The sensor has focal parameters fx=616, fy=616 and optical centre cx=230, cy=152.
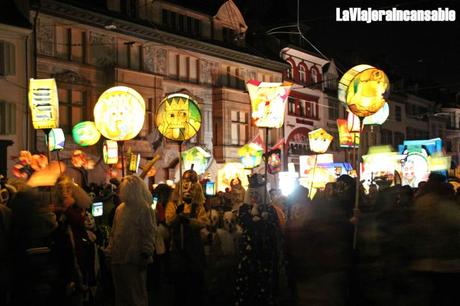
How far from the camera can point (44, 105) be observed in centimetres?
1560

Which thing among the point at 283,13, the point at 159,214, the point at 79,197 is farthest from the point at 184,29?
the point at 79,197

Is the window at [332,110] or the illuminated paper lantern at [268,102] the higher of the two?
the window at [332,110]

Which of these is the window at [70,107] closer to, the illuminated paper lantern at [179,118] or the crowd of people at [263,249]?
the illuminated paper lantern at [179,118]

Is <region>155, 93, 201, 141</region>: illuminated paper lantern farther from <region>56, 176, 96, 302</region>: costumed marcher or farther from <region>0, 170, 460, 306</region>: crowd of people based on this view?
<region>56, 176, 96, 302</region>: costumed marcher

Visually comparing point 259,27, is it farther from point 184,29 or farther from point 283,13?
point 184,29

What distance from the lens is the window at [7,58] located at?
2203 centimetres

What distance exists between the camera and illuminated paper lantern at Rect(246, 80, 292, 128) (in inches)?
564

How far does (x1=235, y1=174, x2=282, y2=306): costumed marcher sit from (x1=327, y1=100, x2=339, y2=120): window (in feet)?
117

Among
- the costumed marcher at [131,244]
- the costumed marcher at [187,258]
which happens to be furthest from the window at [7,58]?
the costumed marcher at [131,244]

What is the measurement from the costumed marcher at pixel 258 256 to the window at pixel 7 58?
625 inches

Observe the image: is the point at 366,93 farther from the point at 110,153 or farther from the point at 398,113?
the point at 398,113

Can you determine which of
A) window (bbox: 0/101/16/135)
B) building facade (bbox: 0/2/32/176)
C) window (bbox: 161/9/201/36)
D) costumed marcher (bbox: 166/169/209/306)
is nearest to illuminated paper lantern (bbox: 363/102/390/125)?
costumed marcher (bbox: 166/169/209/306)

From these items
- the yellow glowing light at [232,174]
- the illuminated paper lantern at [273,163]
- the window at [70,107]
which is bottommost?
the yellow glowing light at [232,174]

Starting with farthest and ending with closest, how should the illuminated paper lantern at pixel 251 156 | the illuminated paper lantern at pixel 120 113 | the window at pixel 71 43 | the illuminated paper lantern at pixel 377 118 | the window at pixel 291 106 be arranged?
Answer: the window at pixel 291 106 < the illuminated paper lantern at pixel 251 156 < the window at pixel 71 43 < the illuminated paper lantern at pixel 377 118 < the illuminated paper lantern at pixel 120 113
